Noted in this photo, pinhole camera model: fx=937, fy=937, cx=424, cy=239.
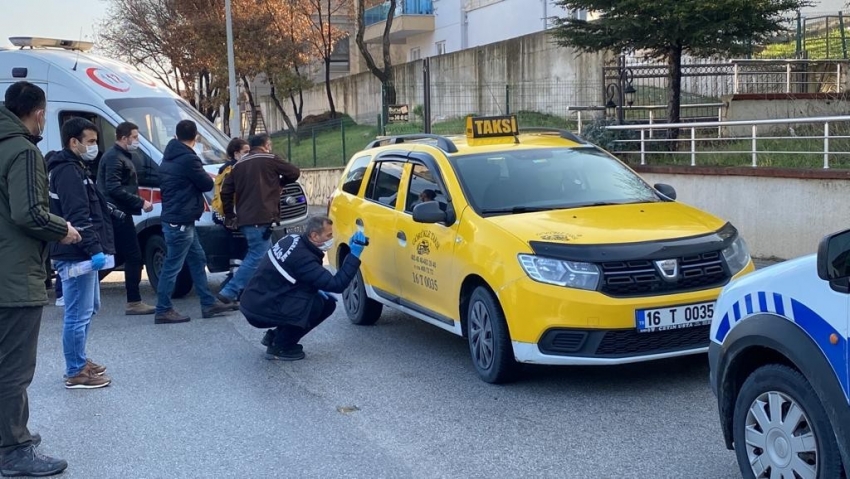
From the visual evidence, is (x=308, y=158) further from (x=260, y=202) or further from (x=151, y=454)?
(x=151, y=454)

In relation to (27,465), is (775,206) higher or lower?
higher

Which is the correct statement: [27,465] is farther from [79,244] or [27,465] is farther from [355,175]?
[355,175]

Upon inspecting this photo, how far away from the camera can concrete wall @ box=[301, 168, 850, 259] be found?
10.9 metres

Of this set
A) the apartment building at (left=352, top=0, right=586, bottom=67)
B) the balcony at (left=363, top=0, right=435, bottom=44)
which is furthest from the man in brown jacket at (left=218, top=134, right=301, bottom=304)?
the balcony at (left=363, top=0, right=435, bottom=44)

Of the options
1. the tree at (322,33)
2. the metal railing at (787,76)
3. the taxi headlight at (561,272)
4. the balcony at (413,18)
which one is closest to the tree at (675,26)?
the metal railing at (787,76)

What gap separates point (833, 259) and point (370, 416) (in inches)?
130

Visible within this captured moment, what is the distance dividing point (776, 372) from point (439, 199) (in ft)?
12.4

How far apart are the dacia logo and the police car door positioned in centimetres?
159

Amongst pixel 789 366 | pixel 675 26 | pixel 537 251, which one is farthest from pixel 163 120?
pixel 789 366

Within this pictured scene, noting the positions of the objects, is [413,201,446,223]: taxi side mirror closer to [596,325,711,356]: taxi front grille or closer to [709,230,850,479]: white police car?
[596,325,711,356]: taxi front grille

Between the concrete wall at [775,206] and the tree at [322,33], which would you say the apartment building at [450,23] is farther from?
the concrete wall at [775,206]

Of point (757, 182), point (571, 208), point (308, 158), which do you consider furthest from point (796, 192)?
point (308, 158)

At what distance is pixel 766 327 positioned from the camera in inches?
156

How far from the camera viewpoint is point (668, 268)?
6.09 metres
